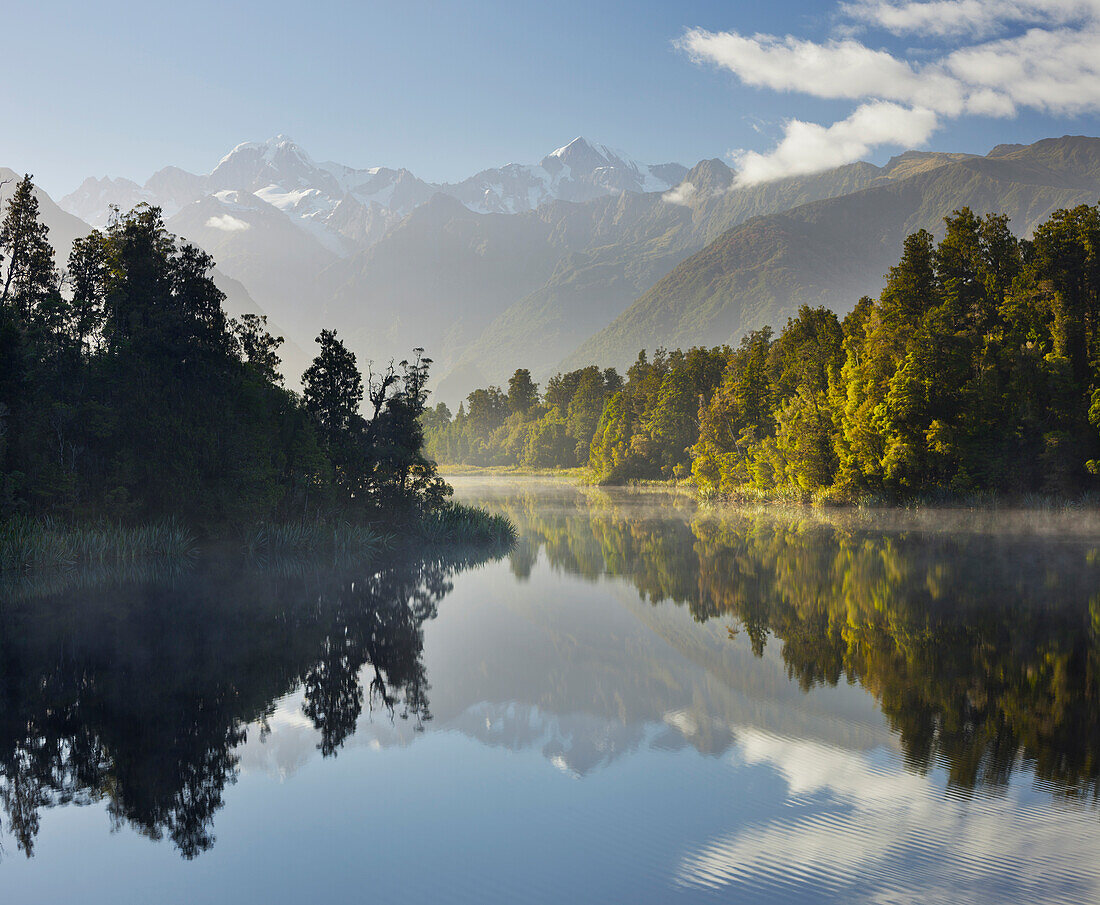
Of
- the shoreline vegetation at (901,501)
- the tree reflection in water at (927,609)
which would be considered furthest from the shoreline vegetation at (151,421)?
the shoreline vegetation at (901,501)

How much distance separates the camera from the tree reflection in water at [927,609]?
42.1 feet

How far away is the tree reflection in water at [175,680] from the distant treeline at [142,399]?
13.2ft

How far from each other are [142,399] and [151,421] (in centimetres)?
89

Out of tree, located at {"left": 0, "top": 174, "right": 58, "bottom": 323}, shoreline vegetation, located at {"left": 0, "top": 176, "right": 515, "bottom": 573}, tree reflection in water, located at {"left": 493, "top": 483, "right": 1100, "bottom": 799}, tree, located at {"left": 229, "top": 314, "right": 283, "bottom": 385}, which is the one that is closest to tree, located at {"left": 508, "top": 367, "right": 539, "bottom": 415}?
tree reflection in water, located at {"left": 493, "top": 483, "right": 1100, "bottom": 799}

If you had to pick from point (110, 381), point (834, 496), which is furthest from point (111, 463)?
point (834, 496)

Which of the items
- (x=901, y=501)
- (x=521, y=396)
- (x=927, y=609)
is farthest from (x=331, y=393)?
(x=521, y=396)

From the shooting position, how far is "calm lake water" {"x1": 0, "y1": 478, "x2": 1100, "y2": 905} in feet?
29.6

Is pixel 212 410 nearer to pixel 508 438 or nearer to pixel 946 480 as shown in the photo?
pixel 946 480

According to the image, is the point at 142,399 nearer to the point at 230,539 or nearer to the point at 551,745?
the point at 230,539

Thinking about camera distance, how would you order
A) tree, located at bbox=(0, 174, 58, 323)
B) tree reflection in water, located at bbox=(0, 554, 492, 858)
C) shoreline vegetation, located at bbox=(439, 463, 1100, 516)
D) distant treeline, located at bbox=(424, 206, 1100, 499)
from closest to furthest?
tree reflection in water, located at bbox=(0, 554, 492, 858) → tree, located at bbox=(0, 174, 58, 323) → distant treeline, located at bbox=(424, 206, 1100, 499) → shoreline vegetation, located at bbox=(439, 463, 1100, 516)

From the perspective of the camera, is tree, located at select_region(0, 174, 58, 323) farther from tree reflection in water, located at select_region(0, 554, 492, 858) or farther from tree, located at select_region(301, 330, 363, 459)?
tree reflection in water, located at select_region(0, 554, 492, 858)

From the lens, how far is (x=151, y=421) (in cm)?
2992

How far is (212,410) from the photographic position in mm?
31984

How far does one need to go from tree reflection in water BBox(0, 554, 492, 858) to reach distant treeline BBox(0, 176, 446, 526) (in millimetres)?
4028
